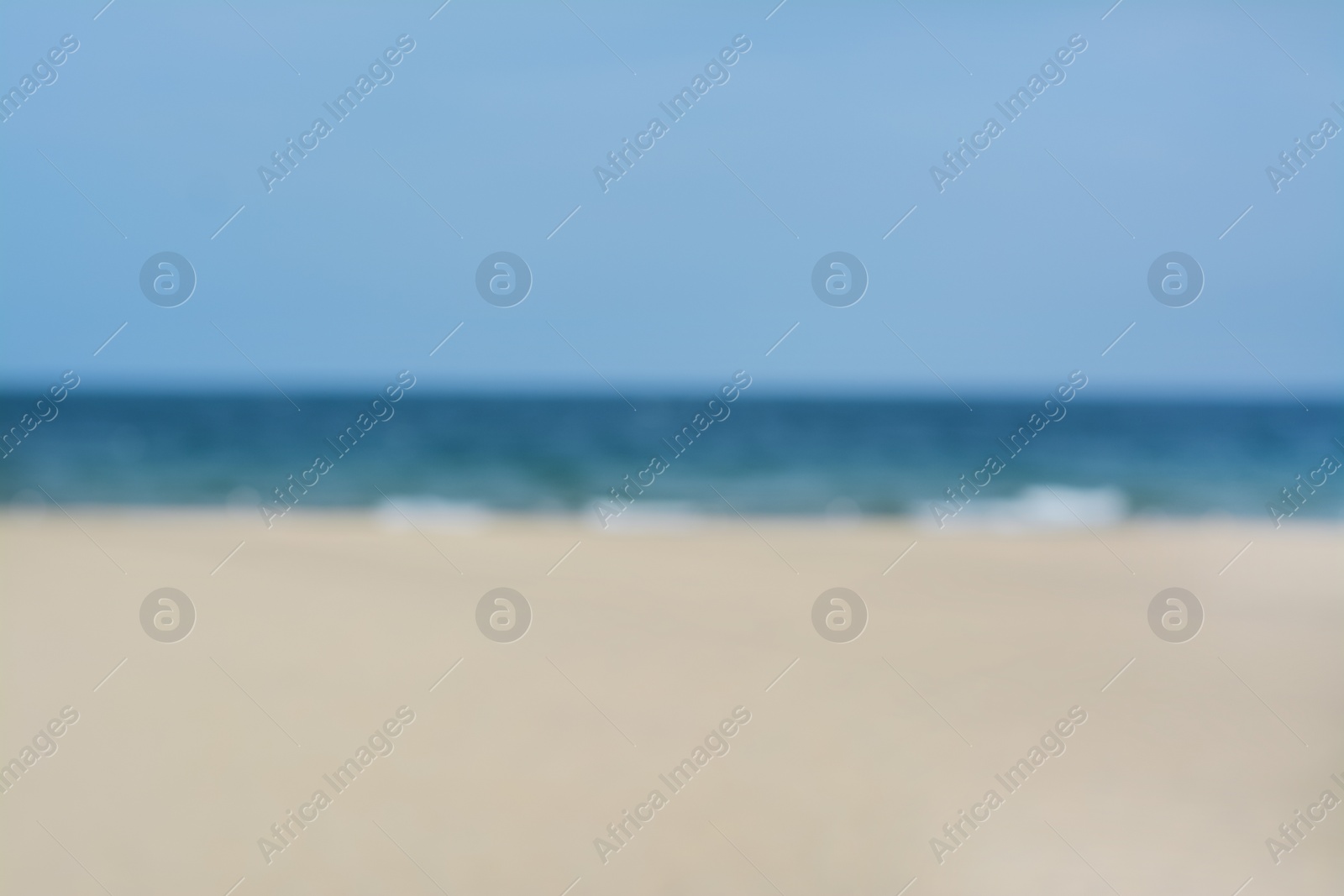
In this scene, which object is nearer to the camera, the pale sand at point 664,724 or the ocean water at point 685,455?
the pale sand at point 664,724

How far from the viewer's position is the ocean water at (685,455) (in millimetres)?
10406

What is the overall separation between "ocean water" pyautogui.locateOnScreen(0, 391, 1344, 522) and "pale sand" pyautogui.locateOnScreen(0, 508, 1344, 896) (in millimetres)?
3435

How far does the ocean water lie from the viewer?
10.4 m

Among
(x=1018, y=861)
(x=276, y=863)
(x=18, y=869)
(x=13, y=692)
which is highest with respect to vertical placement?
(x=13, y=692)

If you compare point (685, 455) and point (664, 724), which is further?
point (685, 455)

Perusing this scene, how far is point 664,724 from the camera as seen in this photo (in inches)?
145

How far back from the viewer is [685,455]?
1374 centimetres

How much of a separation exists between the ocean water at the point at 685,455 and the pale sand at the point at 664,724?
3.44 m

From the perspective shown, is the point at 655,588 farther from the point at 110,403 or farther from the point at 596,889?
the point at 110,403

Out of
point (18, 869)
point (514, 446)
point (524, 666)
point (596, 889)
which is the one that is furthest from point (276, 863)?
point (514, 446)

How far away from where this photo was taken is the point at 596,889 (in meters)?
2.62

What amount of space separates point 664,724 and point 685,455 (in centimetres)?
1009

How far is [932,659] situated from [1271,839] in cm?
168

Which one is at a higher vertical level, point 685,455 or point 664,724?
point 685,455
